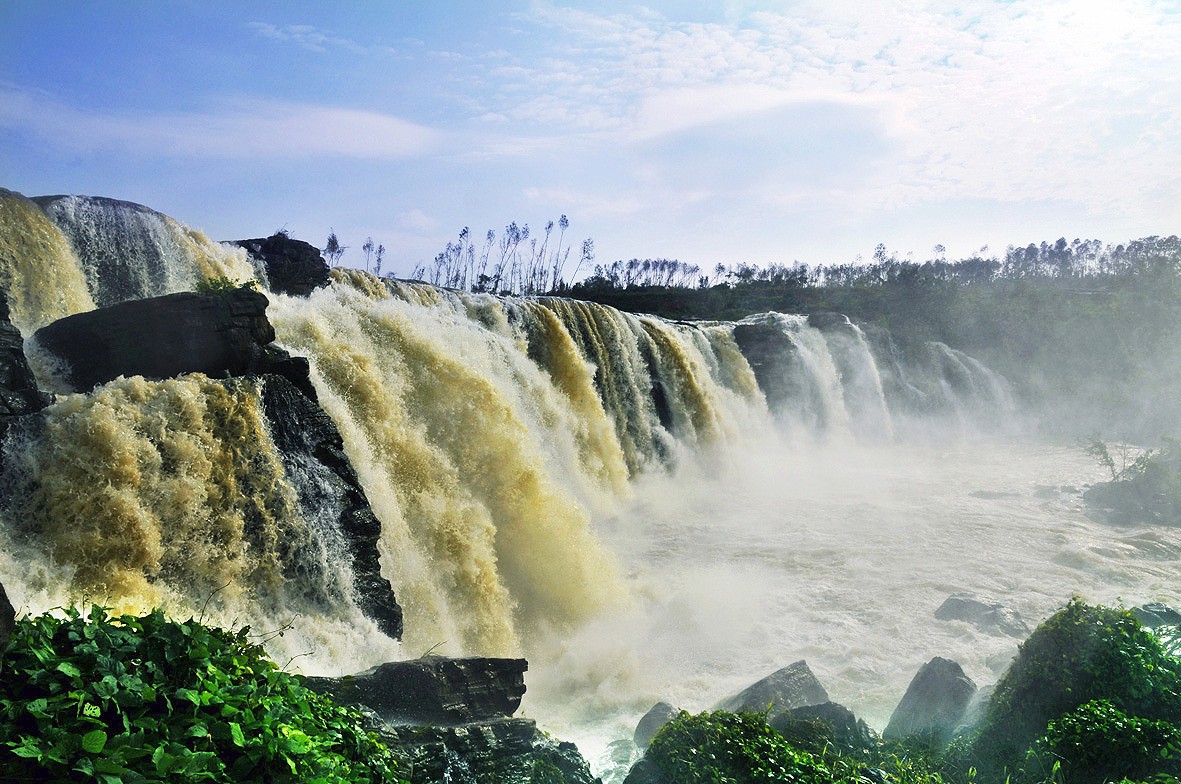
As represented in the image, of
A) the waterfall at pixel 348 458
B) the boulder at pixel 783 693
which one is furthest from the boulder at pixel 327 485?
the boulder at pixel 783 693

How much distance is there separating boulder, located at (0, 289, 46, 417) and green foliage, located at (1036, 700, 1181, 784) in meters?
8.67

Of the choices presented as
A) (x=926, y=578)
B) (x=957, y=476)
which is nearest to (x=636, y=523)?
(x=926, y=578)

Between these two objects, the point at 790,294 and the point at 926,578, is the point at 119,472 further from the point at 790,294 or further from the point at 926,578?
the point at 790,294

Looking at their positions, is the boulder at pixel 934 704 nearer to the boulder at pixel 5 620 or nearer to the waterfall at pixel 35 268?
the boulder at pixel 5 620

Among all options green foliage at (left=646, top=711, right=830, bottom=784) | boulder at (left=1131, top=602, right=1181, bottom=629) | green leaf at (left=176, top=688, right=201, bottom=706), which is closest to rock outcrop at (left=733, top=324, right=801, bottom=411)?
boulder at (left=1131, top=602, right=1181, bottom=629)

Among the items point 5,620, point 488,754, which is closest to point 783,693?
point 488,754

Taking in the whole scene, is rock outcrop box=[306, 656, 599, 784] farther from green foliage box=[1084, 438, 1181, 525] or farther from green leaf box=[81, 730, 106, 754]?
green foliage box=[1084, 438, 1181, 525]

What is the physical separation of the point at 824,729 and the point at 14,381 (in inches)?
291

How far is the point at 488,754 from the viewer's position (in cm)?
457

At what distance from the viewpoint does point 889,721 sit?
711 centimetres

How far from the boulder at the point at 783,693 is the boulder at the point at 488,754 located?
2.78 metres

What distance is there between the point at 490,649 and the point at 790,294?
55511mm

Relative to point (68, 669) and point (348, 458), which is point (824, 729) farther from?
point (348, 458)

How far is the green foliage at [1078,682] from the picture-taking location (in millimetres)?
5703
